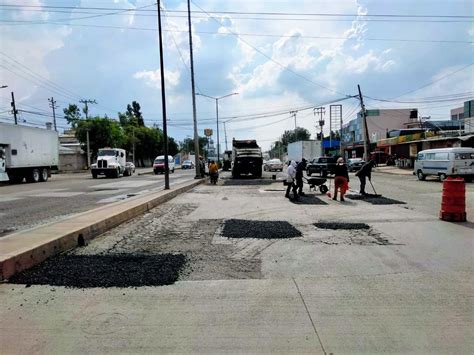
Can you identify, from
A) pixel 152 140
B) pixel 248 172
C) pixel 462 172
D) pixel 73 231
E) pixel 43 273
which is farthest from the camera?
pixel 152 140

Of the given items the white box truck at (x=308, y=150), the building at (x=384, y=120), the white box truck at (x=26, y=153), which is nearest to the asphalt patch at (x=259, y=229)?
the white box truck at (x=26, y=153)

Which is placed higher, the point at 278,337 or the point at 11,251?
the point at 11,251

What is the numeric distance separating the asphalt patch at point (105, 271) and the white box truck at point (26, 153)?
25.9 meters

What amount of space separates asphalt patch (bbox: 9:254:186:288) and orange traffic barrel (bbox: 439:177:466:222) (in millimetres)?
7440

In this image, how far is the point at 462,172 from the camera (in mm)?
26609

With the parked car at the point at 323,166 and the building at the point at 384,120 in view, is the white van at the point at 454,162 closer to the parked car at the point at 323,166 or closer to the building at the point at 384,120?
the parked car at the point at 323,166

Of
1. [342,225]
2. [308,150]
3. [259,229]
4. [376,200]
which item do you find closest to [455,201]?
[342,225]

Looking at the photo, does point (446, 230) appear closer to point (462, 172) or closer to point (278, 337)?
point (278, 337)

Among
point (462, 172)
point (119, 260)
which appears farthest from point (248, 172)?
point (119, 260)

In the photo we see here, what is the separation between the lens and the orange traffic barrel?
11188 millimetres

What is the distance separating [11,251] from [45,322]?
7.64ft

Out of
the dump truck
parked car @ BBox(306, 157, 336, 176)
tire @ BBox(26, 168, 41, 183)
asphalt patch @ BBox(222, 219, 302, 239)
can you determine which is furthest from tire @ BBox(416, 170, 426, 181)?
tire @ BBox(26, 168, 41, 183)

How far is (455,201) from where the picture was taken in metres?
11.2

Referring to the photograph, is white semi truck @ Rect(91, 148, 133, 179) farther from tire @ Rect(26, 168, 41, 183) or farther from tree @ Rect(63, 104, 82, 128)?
tree @ Rect(63, 104, 82, 128)
